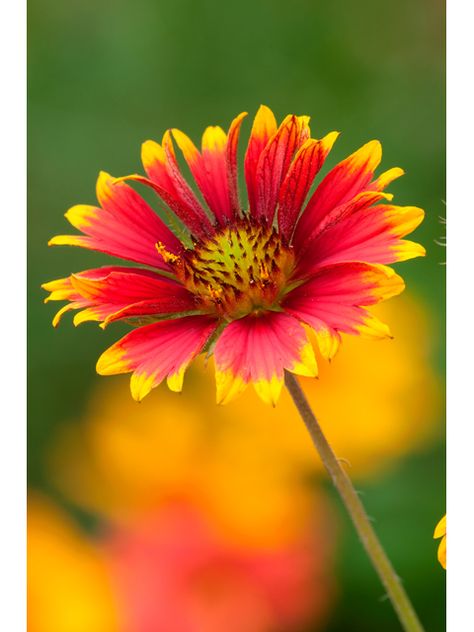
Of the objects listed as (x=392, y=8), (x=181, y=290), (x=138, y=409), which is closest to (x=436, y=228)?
(x=392, y=8)

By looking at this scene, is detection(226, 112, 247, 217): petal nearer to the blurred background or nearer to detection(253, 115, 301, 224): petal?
detection(253, 115, 301, 224): petal

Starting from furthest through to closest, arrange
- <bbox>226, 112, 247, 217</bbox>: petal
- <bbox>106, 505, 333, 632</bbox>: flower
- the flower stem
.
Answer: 1. <bbox>106, 505, 333, 632</bbox>: flower
2. <bbox>226, 112, 247, 217</bbox>: petal
3. the flower stem

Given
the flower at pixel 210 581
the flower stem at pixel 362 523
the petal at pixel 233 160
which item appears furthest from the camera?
the flower at pixel 210 581
